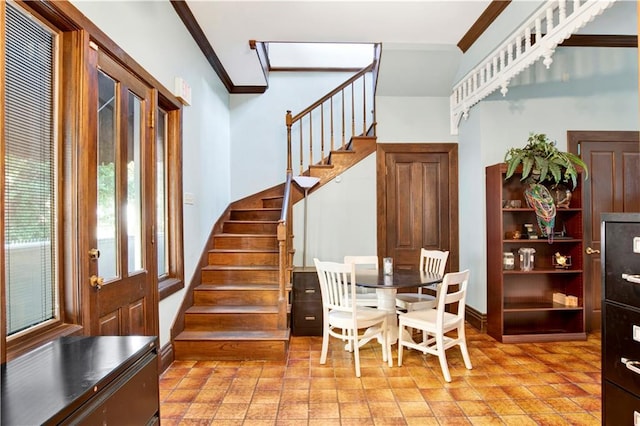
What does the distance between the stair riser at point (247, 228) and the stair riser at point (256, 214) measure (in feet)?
1.07

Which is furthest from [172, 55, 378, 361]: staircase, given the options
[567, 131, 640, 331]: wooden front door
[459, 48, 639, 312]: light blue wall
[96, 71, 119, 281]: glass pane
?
[567, 131, 640, 331]: wooden front door

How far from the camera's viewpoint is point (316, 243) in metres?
4.70

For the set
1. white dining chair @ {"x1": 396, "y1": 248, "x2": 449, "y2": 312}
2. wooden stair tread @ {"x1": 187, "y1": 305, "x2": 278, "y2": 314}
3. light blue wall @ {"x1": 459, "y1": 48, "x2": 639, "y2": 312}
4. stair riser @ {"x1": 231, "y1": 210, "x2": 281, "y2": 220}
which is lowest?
wooden stair tread @ {"x1": 187, "y1": 305, "x2": 278, "y2": 314}

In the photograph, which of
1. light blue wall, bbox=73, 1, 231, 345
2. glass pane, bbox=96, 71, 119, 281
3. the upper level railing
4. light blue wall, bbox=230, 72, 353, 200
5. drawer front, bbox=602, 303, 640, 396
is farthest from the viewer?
light blue wall, bbox=230, 72, 353, 200

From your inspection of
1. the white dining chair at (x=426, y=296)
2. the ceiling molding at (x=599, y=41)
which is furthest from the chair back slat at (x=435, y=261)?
the ceiling molding at (x=599, y=41)

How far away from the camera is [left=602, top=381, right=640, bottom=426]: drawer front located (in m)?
1.49

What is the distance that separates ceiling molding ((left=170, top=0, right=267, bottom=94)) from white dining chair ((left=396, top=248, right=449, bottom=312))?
3.26 m

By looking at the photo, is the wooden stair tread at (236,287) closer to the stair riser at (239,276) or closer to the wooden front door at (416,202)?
the stair riser at (239,276)

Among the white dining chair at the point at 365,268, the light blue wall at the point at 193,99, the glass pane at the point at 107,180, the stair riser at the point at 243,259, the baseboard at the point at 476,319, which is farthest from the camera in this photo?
the stair riser at the point at 243,259

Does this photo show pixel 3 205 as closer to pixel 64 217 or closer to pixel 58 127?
pixel 64 217

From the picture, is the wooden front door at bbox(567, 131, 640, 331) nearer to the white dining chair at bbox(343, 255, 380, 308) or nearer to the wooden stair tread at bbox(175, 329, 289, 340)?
the white dining chair at bbox(343, 255, 380, 308)

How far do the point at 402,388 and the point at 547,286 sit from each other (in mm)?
2403

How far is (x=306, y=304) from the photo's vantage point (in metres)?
3.95

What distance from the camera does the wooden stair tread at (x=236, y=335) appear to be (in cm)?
325
